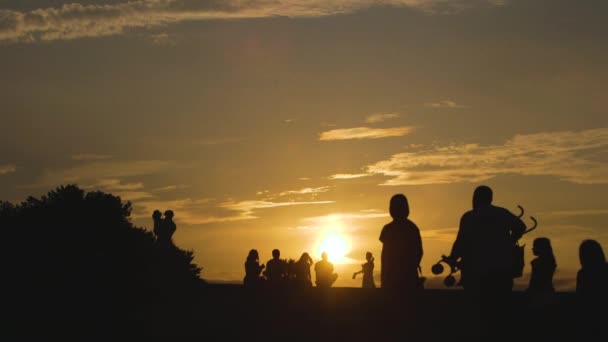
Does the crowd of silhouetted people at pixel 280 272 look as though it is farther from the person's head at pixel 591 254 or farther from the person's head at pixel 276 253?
the person's head at pixel 591 254

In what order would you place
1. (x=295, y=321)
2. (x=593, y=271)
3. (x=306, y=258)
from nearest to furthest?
(x=593, y=271)
(x=295, y=321)
(x=306, y=258)

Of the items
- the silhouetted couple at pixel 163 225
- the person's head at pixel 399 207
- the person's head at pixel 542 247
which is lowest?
the person's head at pixel 542 247

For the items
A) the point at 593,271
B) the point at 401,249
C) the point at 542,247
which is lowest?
the point at 593,271

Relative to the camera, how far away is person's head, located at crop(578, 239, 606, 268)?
14.4m

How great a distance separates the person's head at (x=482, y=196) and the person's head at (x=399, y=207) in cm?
103

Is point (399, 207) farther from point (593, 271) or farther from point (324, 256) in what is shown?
point (324, 256)

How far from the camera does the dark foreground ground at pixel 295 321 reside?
15805 millimetres

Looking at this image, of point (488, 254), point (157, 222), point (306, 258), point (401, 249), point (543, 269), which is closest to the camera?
point (488, 254)

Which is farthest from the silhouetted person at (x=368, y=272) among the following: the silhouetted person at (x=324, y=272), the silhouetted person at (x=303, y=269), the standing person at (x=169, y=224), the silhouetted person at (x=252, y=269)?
the standing person at (x=169, y=224)

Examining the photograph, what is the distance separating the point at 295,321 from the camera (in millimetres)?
18719

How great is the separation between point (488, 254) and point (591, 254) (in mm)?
1578

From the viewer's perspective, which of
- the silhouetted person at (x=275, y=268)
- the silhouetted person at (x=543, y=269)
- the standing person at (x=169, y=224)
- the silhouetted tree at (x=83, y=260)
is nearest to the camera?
the silhouetted person at (x=543, y=269)

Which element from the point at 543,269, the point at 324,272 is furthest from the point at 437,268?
the point at 324,272

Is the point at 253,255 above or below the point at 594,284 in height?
above
